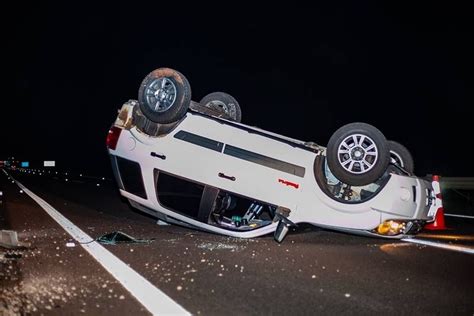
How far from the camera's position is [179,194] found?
668cm

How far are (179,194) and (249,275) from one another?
2180 millimetres

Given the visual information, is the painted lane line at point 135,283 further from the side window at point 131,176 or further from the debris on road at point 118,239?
the side window at point 131,176

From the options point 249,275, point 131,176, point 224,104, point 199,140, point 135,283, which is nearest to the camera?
point 135,283

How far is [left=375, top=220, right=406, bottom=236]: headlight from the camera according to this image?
6135mm

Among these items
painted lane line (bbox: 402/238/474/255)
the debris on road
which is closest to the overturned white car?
painted lane line (bbox: 402/238/474/255)

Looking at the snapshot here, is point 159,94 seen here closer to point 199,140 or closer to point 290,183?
point 199,140

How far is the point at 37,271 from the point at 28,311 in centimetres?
125

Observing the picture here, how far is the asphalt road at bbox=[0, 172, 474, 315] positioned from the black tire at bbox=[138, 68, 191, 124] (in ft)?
5.34

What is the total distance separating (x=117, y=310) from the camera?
3.69 metres

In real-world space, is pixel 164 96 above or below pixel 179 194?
above

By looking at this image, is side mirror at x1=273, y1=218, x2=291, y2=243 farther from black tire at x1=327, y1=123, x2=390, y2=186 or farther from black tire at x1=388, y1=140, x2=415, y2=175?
black tire at x1=388, y1=140, x2=415, y2=175

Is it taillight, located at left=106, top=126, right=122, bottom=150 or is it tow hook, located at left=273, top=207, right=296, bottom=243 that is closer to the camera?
tow hook, located at left=273, top=207, right=296, bottom=243

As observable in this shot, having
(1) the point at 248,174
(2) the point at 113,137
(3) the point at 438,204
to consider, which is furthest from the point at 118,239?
(3) the point at 438,204

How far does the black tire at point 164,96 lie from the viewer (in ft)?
Result: 21.3
